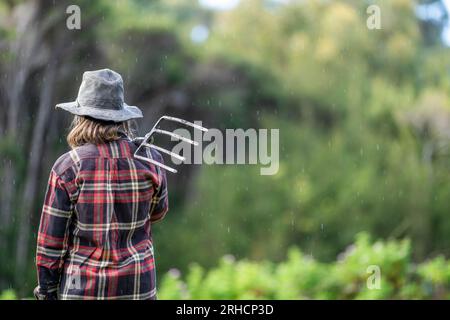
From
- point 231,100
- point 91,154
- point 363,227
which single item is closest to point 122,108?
point 91,154

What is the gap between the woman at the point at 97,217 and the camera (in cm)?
189

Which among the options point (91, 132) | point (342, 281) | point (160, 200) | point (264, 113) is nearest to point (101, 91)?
point (91, 132)

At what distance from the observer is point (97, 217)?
6.18ft

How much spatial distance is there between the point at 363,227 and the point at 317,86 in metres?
3.75

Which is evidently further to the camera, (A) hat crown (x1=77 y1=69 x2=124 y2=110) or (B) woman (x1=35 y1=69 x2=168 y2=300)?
(A) hat crown (x1=77 y1=69 x2=124 y2=110)

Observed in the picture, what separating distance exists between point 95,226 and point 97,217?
28 mm

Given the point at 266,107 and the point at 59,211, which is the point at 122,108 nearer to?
the point at 59,211

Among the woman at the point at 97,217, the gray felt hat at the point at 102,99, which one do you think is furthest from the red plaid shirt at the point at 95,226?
the gray felt hat at the point at 102,99

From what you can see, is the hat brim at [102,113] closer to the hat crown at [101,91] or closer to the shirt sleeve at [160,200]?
the hat crown at [101,91]

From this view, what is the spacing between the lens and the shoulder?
6.16ft

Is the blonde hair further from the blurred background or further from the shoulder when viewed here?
the blurred background

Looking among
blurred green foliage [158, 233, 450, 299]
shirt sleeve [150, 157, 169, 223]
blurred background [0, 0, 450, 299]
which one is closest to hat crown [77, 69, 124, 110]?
shirt sleeve [150, 157, 169, 223]

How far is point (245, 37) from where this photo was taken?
1628 cm

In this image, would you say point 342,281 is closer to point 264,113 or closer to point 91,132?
point 91,132
